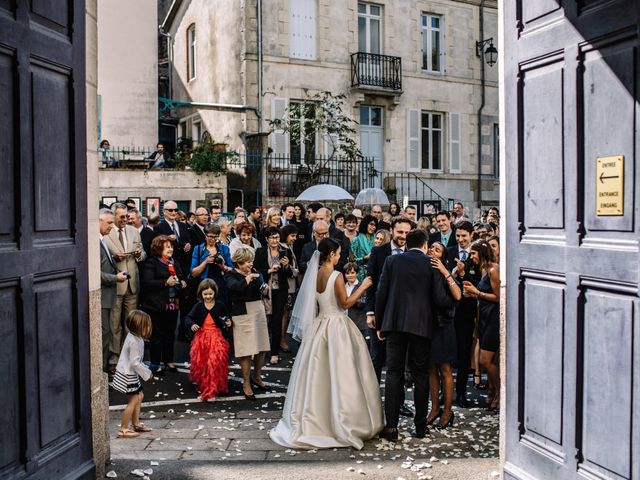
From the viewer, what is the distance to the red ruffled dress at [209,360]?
324 inches

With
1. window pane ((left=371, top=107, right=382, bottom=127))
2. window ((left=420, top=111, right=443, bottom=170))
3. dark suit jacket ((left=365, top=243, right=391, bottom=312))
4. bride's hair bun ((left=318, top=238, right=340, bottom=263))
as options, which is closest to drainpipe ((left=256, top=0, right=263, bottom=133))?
window pane ((left=371, top=107, right=382, bottom=127))

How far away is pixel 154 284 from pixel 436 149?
60.0 ft

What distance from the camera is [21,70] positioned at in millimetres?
4133

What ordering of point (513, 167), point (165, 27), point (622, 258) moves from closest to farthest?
point (622, 258) → point (513, 167) → point (165, 27)

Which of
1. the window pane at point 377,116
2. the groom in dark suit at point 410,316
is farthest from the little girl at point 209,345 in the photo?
the window pane at point 377,116

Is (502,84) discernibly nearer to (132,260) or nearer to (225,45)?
(132,260)

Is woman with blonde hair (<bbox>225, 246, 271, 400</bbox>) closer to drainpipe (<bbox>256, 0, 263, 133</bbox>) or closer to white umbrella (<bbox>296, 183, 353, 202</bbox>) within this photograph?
white umbrella (<bbox>296, 183, 353, 202</bbox>)

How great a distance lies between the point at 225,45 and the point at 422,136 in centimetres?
731

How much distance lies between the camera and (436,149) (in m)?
26.0

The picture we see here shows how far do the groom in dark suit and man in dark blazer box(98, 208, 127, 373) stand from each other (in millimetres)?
3617

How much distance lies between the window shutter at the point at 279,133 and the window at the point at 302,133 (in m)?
0.19

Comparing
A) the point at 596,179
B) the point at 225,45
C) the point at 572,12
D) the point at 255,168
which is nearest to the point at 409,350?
the point at 596,179

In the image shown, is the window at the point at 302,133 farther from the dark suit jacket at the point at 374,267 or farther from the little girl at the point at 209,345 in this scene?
the dark suit jacket at the point at 374,267

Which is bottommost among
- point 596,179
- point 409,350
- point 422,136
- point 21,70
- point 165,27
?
point 409,350
